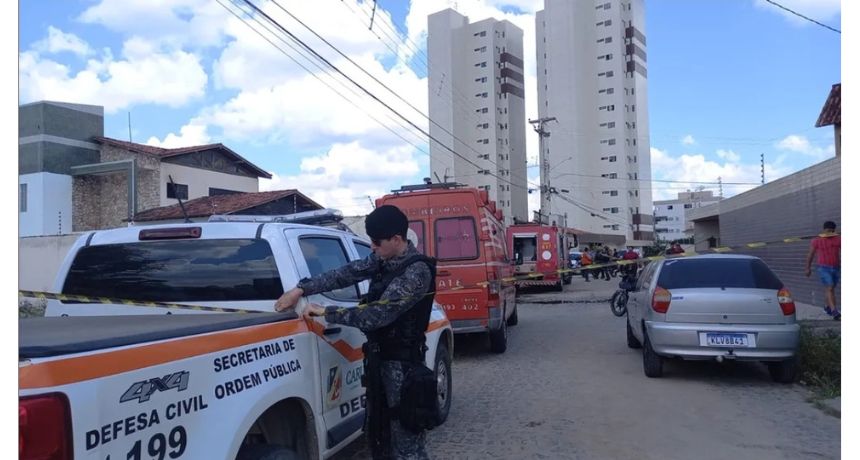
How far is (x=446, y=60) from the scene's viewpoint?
78.4 meters

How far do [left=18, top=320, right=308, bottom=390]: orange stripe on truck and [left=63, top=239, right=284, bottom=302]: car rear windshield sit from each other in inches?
31.8

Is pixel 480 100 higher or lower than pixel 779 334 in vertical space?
higher

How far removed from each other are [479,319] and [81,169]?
26.0 meters

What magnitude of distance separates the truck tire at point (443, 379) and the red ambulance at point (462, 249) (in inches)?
111

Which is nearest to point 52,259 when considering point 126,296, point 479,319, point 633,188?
point 479,319

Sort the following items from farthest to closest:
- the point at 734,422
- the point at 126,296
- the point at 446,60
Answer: the point at 446,60
the point at 734,422
the point at 126,296

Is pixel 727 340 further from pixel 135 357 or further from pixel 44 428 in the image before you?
pixel 44 428

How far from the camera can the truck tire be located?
579 cm

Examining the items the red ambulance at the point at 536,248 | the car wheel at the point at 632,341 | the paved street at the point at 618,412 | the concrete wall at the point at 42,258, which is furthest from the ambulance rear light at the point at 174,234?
the red ambulance at the point at 536,248

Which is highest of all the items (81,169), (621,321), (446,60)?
(446,60)

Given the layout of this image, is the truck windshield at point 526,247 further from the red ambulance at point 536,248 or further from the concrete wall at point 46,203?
the concrete wall at point 46,203

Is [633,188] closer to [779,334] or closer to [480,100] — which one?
[480,100]

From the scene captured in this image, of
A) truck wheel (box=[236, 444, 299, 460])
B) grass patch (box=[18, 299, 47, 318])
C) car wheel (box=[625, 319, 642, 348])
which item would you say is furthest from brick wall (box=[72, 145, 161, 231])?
truck wheel (box=[236, 444, 299, 460])

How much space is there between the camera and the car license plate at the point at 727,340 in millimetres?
6906
